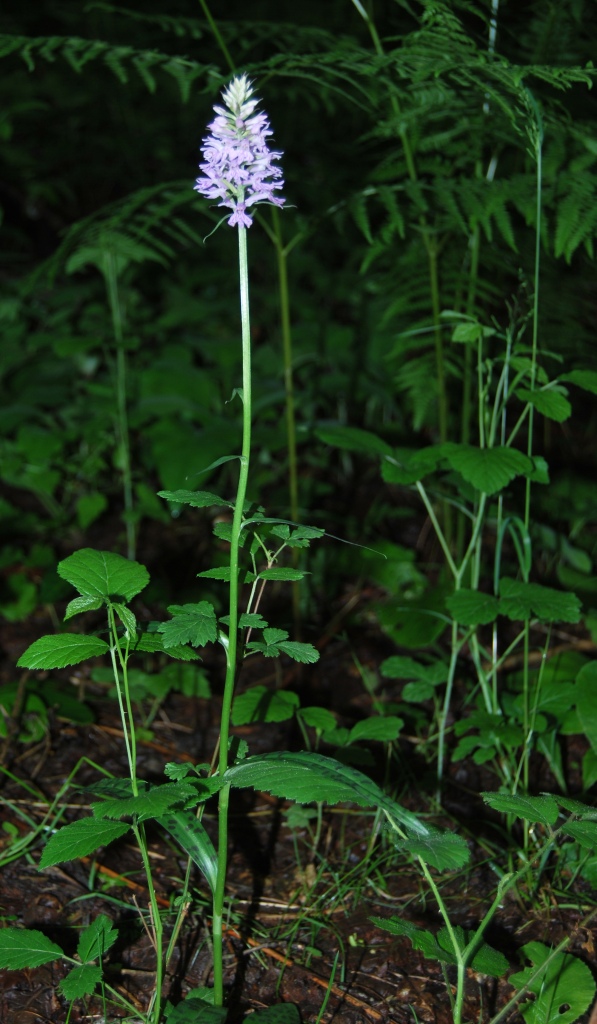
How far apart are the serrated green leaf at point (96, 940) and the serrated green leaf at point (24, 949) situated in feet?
0.18

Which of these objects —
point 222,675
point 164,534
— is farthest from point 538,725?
point 164,534

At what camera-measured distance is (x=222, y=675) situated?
2502 millimetres

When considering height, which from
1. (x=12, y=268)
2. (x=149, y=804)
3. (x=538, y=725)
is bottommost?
(x=538, y=725)

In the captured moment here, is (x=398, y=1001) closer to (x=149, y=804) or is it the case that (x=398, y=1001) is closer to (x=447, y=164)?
(x=149, y=804)

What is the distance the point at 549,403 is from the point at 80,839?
→ 1256 mm

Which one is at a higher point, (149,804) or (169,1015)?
(149,804)

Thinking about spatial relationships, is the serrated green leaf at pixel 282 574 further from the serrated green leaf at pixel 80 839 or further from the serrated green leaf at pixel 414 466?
the serrated green leaf at pixel 414 466

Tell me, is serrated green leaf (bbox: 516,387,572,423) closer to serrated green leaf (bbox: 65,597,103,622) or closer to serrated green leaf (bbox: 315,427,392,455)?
serrated green leaf (bbox: 315,427,392,455)

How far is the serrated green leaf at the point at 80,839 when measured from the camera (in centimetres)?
120

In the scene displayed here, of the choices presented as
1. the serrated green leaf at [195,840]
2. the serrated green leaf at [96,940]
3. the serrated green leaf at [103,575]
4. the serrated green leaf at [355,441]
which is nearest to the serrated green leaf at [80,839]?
the serrated green leaf at [195,840]

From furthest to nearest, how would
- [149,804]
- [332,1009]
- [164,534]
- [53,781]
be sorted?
1. [164,534]
2. [53,781]
3. [332,1009]
4. [149,804]

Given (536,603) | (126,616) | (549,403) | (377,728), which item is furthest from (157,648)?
(549,403)

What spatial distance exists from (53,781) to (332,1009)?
892mm

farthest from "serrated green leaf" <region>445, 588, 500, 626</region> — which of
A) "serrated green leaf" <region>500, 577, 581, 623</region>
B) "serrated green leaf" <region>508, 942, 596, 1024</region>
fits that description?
"serrated green leaf" <region>508, 942, 596, 1024</region>
